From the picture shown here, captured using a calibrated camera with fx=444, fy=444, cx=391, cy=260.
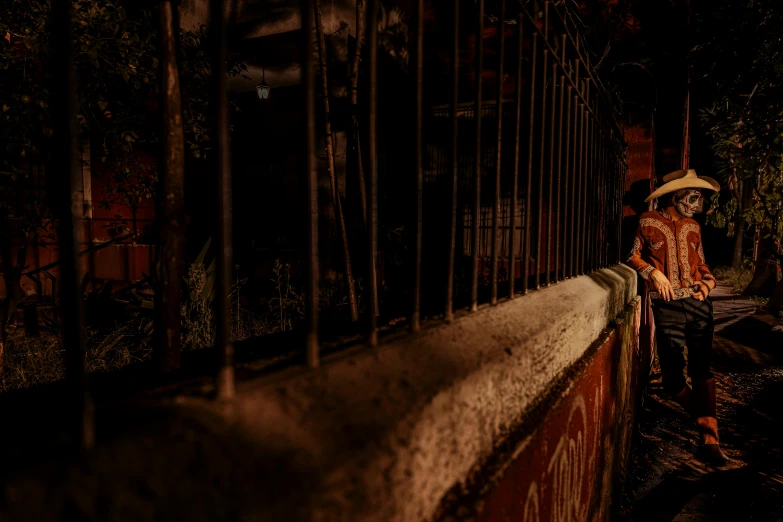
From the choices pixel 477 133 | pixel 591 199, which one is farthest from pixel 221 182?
pixel 591 199

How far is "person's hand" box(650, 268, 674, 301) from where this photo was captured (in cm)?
400

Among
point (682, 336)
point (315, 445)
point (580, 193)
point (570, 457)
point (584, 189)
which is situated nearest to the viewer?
point (315, 445)

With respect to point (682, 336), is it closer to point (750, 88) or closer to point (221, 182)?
point (221, 182)

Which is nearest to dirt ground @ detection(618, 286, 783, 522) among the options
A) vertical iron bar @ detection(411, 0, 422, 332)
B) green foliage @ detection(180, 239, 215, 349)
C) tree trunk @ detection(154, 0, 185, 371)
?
vertical iron bar @ detection(411, 0, 422, 332)

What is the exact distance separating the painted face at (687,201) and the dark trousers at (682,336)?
81cm

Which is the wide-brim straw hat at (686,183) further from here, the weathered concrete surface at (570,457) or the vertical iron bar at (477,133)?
the vertical iron bar at (477,133)

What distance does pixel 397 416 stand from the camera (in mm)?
843

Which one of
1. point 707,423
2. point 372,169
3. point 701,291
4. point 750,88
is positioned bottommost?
point 707,423

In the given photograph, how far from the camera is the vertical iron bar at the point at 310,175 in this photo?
0.87 meters

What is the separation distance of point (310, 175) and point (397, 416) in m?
0.50

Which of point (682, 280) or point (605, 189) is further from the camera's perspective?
point (605, 189)

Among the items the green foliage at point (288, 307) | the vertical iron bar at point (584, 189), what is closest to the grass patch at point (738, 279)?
the vertical iron bar at point (584, 189)

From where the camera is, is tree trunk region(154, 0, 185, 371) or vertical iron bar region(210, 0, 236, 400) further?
tree trunk region(154, 0, 185, 371)

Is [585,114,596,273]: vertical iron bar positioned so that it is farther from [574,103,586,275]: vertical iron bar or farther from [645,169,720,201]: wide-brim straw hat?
[645,169,720,201]: wide-brim straw hat
